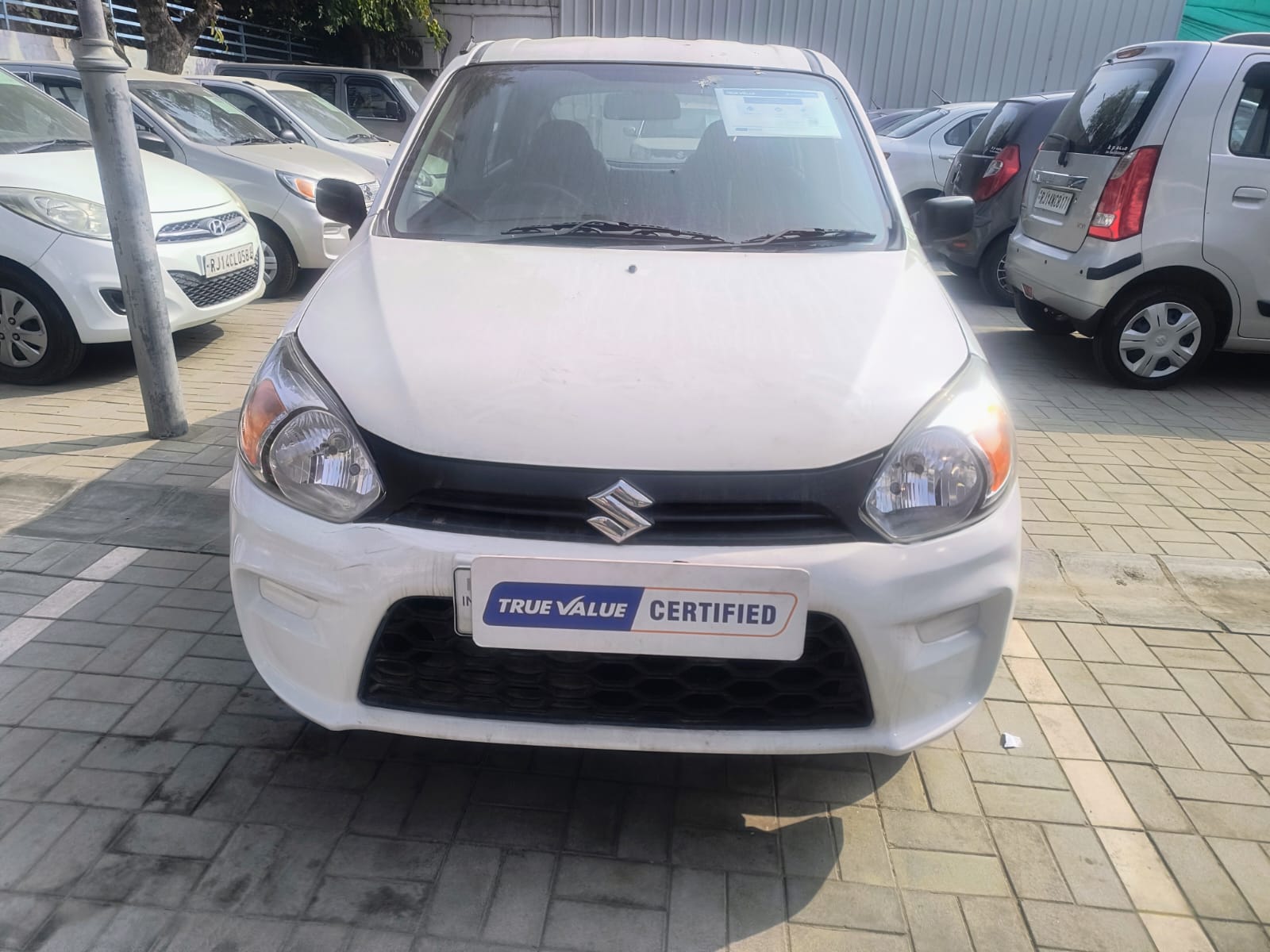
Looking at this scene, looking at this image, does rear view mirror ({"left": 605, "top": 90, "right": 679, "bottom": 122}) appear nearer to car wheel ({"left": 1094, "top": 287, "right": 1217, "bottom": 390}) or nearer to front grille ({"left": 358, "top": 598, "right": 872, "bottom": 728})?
front grille ({"left": 358, "top": 598, "right": 872, "bottom": 728})

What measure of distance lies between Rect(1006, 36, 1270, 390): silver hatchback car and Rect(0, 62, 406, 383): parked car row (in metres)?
4.14

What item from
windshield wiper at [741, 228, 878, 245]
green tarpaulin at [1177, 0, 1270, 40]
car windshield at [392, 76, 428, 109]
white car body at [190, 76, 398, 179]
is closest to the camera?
windshield wiper at [741, 228, 878, 245]

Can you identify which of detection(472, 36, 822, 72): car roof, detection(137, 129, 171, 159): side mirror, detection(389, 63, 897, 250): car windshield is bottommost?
detection(137, 129, 171, 159): side mirror

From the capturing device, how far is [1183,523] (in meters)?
4.10

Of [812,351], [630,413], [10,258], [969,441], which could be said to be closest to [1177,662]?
[969,441]

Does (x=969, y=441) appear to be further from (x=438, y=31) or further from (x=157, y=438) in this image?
(x=438, y=31)

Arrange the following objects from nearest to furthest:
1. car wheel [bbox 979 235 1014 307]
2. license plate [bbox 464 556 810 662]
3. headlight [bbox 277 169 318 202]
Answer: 1. license plate [bbox 464 556 810 662]
2. headlight [bbox 277 169 318 202]
3. car wheel [bbox 979 235 1014 307]

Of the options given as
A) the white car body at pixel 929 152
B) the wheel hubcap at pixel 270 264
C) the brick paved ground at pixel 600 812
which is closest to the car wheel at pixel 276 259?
the wheel hubcap at pixel 270 264

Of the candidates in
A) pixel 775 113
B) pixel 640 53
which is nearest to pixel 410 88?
pixel 640 53

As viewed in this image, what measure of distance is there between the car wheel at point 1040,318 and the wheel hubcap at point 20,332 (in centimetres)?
613

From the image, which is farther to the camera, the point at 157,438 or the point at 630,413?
the point at 157,438

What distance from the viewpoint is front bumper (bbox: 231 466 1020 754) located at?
1883mm

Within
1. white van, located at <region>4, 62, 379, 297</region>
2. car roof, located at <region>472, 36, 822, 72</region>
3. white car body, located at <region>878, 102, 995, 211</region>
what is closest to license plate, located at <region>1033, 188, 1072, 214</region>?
car roof, located at <region>472, 36, 822, 72</region>

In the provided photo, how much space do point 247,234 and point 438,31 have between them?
506 inches
